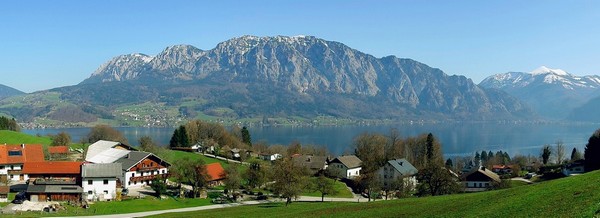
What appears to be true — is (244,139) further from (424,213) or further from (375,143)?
(424,213)

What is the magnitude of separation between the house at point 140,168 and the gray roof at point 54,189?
33.8 ft

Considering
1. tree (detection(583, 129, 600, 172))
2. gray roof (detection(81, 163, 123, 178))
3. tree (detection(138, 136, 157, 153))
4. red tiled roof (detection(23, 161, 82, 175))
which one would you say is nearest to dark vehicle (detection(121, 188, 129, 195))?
gray roof (detection(81, 163, 123, 178))

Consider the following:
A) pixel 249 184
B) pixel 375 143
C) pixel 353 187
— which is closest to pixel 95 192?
pixel 249 184

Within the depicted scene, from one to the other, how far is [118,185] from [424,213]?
52.6m

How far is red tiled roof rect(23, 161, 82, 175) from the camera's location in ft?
219

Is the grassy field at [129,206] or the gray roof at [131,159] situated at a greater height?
the gray roof at [131,159]

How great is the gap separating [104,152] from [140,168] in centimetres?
1824

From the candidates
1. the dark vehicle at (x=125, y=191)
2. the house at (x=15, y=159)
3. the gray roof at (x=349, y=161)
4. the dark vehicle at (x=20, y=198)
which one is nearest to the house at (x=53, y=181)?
the dark vehicle at (x=20, y=198)

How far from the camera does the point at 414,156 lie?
120875 millimetres

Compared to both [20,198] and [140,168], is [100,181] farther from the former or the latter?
[140,168]

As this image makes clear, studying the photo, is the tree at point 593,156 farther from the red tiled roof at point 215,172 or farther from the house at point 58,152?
the house at point 58,152

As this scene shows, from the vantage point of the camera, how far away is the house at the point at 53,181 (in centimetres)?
5877

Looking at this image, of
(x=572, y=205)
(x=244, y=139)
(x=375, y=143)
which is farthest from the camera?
(x=244, y=139)

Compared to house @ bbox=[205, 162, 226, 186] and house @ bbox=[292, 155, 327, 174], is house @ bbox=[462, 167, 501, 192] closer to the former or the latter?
house @ bbox=[292, 155, 327, 174]
